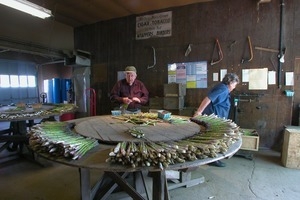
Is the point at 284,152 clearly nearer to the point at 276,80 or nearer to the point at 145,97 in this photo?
the point at 276,80

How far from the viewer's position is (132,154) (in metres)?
0.95

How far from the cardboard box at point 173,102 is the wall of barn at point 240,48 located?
36 centimetres

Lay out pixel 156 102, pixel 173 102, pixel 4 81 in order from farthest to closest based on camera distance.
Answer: pixel 4 81 < pixel 156 102 < pixel 173 102

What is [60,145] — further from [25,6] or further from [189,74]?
[189,74]

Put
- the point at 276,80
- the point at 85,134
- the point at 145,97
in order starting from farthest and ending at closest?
1. the point at 276,80
2. the point at 145,97
3. the point at 85,134

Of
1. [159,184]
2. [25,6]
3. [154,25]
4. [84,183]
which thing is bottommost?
[84,183]

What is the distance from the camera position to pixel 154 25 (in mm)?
4449

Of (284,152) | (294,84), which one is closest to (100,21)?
(294,84)

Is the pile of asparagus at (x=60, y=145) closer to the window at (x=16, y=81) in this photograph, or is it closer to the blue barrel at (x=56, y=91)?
the blue barrel at (x=56, y=91)

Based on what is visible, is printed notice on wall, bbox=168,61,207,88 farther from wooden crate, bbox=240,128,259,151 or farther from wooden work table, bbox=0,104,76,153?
wooden work table, bbox=0,104,76,153

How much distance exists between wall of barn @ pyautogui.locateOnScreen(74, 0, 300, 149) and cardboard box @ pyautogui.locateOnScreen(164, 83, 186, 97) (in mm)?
Result: 262

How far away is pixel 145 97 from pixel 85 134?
6.23ft

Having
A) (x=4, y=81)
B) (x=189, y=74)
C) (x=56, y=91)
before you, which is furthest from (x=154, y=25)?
(x=4, y=81)

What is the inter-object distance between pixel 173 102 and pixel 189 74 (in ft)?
2.45
